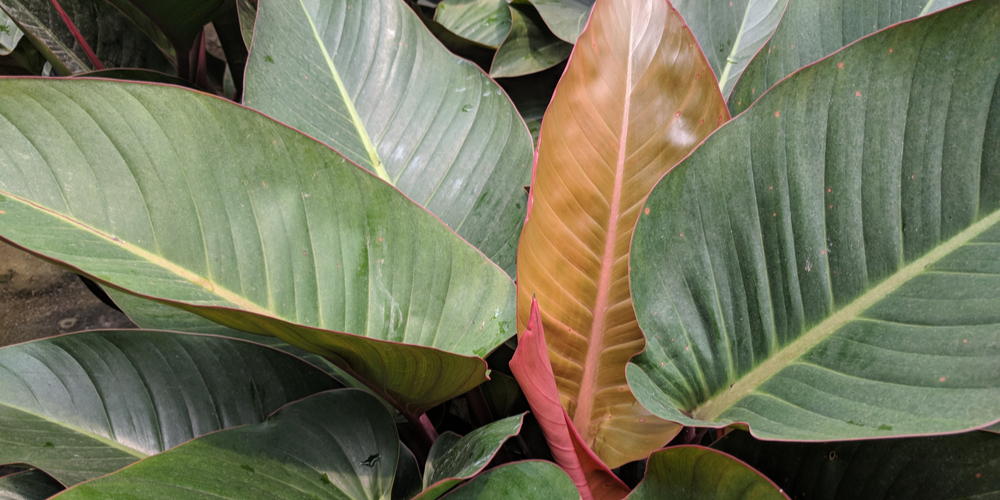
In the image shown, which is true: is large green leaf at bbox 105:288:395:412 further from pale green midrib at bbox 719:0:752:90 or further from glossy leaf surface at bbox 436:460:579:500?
pale green midrib at bbox 719:0:752:90

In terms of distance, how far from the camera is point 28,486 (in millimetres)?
728

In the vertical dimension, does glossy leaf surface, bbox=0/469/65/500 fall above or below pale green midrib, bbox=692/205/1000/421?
below

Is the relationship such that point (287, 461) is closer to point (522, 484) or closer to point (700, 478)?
point (522, 484)

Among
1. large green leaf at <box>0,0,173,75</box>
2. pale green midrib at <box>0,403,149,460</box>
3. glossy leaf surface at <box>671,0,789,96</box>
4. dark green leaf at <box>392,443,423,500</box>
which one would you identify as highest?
large green leaf at <box>0,0,173,75</box>

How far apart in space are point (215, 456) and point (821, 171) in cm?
65

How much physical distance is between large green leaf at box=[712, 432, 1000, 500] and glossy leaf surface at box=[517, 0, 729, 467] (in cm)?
13

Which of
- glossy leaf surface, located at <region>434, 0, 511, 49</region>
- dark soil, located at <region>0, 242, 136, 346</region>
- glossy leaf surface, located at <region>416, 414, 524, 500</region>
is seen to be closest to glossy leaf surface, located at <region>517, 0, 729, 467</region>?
glossy leaf surface, located at <region>416, 414, 524, 500</region>

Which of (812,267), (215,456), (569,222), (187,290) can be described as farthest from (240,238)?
(812,267)

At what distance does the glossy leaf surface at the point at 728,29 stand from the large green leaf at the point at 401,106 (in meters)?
0.37

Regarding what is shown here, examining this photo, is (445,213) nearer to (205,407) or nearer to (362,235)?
(362,235)

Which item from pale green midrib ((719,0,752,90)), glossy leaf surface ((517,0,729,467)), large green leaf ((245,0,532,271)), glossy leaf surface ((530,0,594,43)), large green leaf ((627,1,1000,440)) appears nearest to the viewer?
large green leaf ((627,1,1000,440))

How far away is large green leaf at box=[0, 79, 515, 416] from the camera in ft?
1.68

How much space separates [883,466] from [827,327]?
6.0 inches

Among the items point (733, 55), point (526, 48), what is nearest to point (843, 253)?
point (733, 55)
